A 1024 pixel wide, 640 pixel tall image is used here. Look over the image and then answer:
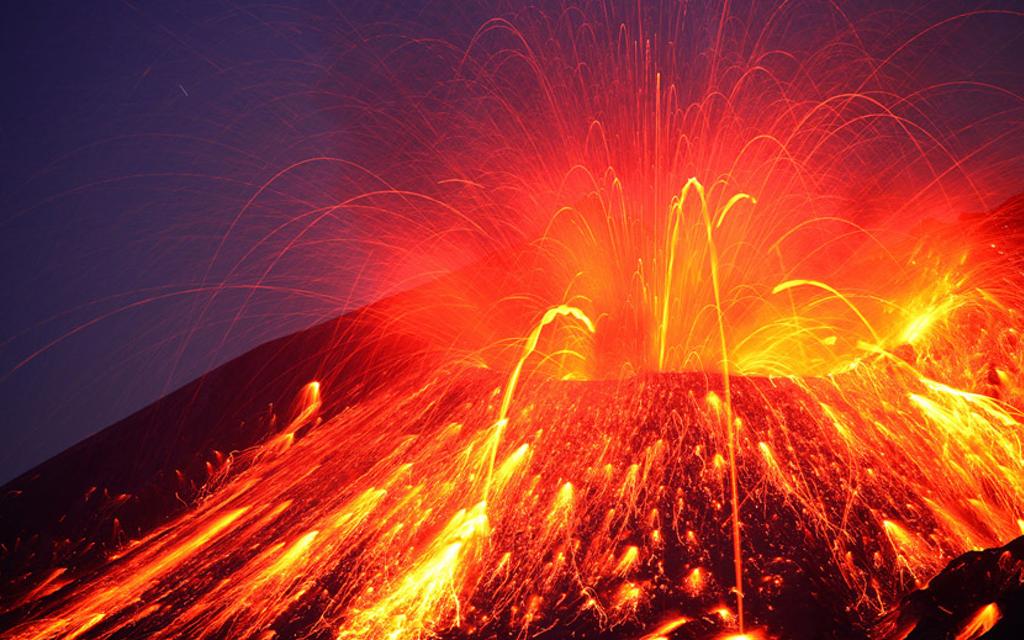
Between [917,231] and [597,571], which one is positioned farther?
[917,231]

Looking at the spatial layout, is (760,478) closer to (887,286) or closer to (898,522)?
(898,522)

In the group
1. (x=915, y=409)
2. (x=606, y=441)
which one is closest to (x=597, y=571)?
(x=606, y=441)

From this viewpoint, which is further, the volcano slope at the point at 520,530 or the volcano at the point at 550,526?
the volcano slope at the point at 520,530

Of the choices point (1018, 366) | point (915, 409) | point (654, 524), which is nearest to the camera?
point (654, 524)

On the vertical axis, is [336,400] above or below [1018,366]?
above

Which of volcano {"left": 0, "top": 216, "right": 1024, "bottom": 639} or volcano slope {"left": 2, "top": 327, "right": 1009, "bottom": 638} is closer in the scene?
volcano {"left": 0, "top": 216, "right": 1024, "bottom": 639}

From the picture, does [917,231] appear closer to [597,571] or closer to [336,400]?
[597,571]

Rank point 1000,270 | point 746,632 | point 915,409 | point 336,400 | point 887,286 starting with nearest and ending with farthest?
1. point 746,632
2. point 915,409
3. point 1000,270
4. point 336,400
5. point 887,286

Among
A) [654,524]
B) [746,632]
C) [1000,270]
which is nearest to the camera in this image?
[746,632]

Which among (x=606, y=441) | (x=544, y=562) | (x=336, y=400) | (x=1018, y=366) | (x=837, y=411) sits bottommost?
(x=1018, y=366)

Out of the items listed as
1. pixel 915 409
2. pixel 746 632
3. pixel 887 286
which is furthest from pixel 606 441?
pixel 887 286
